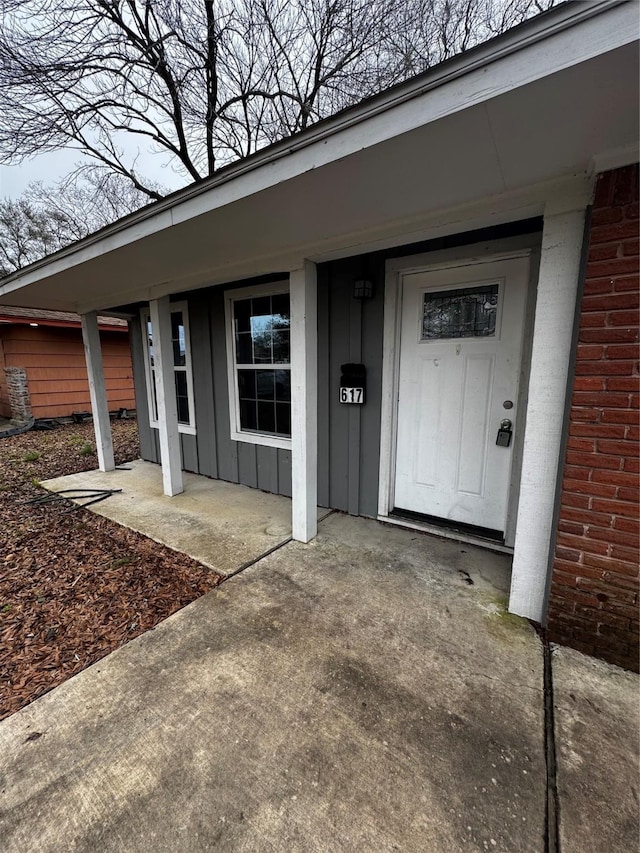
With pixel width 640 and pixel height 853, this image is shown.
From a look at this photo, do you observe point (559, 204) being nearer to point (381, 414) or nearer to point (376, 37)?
point (381, 414)

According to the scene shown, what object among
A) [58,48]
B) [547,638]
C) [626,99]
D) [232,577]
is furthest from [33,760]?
[58,48]

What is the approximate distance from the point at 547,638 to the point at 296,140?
8.83 ft

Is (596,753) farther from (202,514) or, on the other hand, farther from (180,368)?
(180,368)

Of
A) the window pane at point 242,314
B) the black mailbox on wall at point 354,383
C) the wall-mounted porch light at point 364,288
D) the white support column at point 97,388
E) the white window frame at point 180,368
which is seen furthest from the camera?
the white support column at point 97,388

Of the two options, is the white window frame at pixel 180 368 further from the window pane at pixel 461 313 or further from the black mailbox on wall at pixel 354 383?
the window pane at pixel 461 313

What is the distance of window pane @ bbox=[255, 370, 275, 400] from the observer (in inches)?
149

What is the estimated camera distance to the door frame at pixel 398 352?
2465mm

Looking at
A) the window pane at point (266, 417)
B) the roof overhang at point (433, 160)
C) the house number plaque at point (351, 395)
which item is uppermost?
the roof overhang at point (433, 160)

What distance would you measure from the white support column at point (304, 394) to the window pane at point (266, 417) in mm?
1113

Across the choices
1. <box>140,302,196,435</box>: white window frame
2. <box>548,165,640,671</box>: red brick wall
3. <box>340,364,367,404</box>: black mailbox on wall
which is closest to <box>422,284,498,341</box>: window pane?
<box>340,364,367,404</box>: black mailbox on wall

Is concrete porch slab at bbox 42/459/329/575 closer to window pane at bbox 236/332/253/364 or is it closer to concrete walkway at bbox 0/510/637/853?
concrete walkway at bbox 0/510/637/853

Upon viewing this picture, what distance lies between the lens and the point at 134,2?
5758mm

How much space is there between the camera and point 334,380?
3.31 metres

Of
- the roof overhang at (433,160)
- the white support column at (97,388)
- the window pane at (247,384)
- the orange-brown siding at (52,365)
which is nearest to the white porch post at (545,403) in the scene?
the roof overhang at (433,160)
